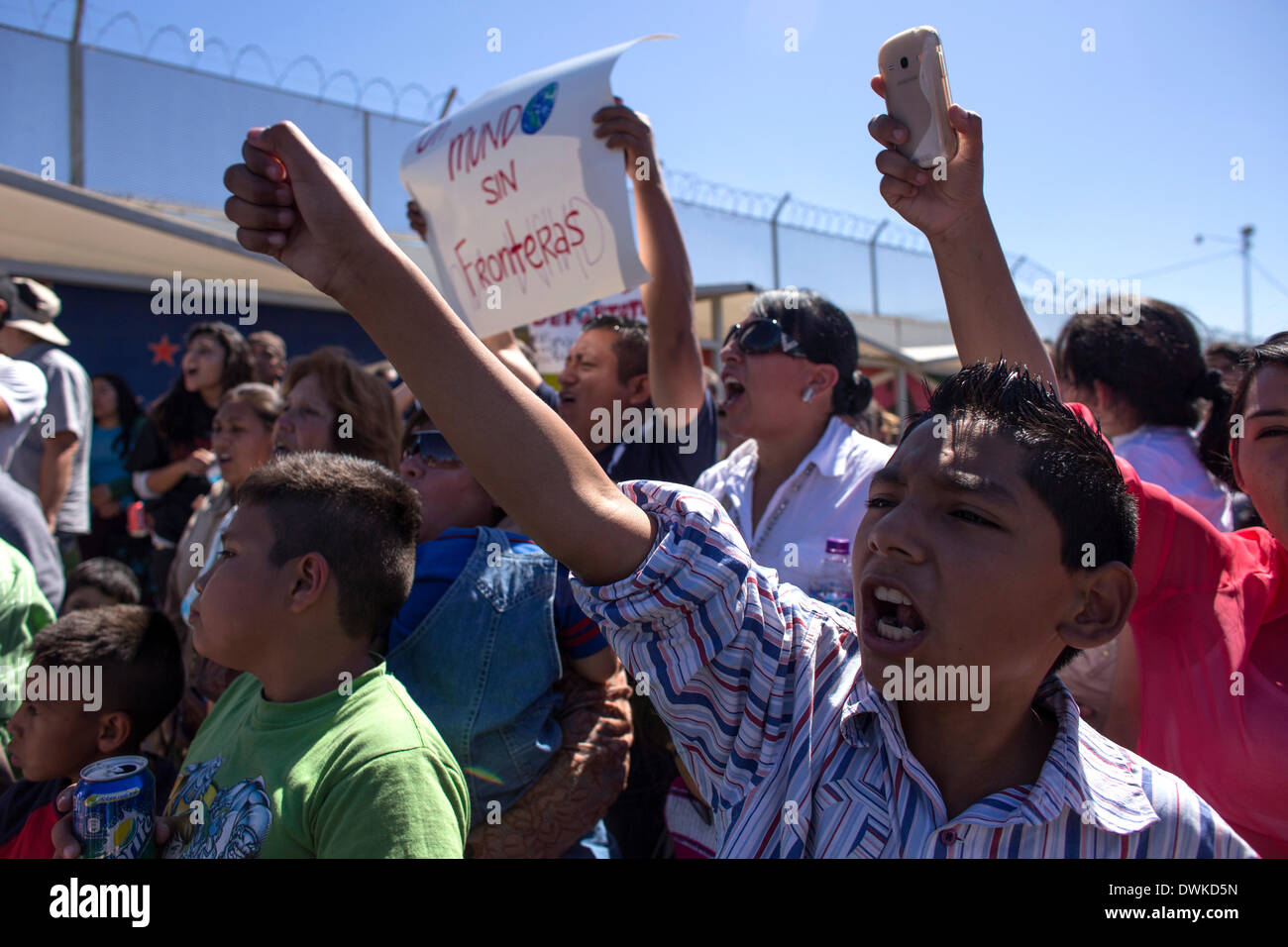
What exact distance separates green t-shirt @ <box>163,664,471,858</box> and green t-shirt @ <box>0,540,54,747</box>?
43.8 inches

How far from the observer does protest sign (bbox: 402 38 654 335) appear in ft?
9.08

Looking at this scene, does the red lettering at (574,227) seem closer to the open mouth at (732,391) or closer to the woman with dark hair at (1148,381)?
the open mouth at (732,391)

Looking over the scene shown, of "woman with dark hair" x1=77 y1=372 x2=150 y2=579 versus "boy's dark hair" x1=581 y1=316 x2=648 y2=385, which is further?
"woman with dark hair" x1=77 y1=372 x2=150 y2=579

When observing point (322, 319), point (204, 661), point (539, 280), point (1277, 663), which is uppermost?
point (322, 319)

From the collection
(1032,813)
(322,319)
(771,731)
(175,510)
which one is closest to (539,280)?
(771,731)

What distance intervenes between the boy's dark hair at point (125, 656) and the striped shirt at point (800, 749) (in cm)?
183

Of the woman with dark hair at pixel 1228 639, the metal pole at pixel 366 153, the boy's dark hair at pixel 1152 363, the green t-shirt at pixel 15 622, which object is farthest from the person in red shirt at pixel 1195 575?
the metal pole at pixel 366 153

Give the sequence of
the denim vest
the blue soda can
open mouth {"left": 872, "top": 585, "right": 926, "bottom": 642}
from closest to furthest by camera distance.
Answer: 1. open mouth {"left": 872, "top": 585, "right": 926, "bottom": 642}
2. the blue soda can
3. the denim vest

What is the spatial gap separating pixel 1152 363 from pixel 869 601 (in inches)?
87.2

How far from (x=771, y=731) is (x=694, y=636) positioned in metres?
0.22

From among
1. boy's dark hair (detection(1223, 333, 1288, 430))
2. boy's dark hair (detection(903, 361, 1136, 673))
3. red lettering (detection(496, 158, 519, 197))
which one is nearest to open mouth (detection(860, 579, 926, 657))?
boy's dark hair (detection(903, 361, 1136, 673))

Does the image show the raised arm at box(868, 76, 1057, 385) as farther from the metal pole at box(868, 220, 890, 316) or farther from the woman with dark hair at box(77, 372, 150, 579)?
the metal pole at box(868, 220, 890, 316)

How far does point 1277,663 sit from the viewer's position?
68.2 inches
